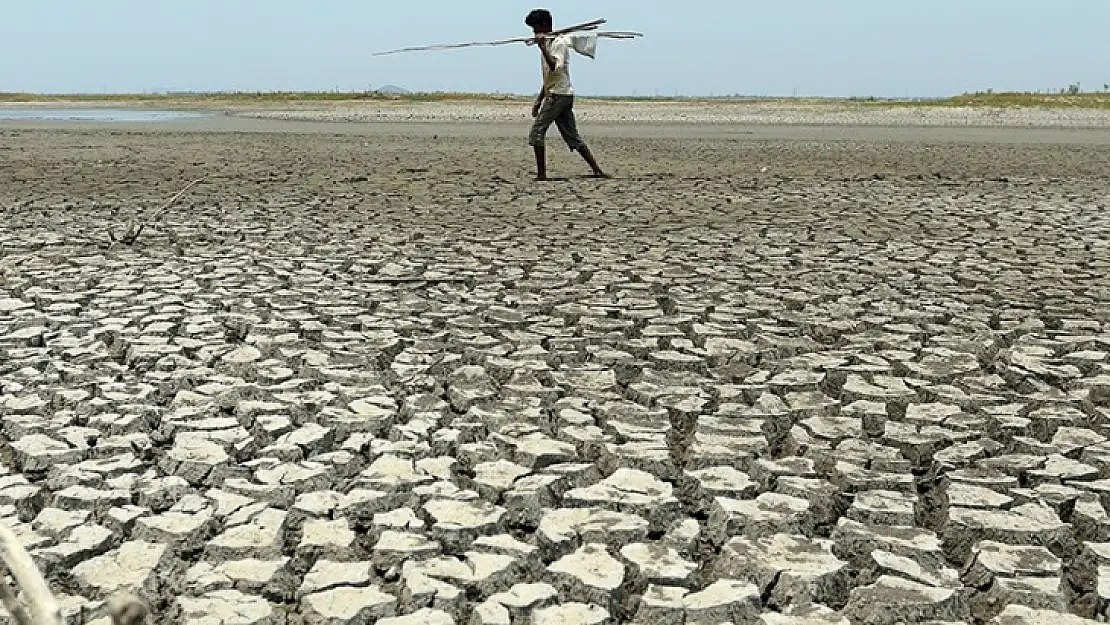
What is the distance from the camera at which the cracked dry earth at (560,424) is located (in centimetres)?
194

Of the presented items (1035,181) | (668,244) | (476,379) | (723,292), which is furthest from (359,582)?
(1035,181)

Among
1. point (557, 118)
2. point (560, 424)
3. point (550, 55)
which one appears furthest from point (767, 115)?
point (560, 424)

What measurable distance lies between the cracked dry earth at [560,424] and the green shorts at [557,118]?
7.72ft

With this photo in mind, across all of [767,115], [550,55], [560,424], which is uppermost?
[550,55]

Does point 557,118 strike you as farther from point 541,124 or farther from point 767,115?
point 767,115

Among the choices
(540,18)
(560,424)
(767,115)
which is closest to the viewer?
(560,424)

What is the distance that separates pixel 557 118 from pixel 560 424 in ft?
19.0

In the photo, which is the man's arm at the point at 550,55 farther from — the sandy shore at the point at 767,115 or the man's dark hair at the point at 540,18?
the sandy shore at the point at 767,115

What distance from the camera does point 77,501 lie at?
2232 mm

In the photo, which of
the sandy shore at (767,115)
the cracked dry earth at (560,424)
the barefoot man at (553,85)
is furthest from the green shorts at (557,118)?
the sandy shore at (767,115)

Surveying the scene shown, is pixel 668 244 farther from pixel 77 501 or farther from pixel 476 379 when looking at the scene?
pixel 77 501

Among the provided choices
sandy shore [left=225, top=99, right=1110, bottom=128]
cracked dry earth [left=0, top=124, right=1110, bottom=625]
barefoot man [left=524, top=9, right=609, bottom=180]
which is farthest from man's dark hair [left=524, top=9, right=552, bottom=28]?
sandy shore [left=225, top=99, right=1110, bottom=128]

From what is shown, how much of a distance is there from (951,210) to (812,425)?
193 inches

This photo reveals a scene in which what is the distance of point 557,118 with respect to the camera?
8.25 m
